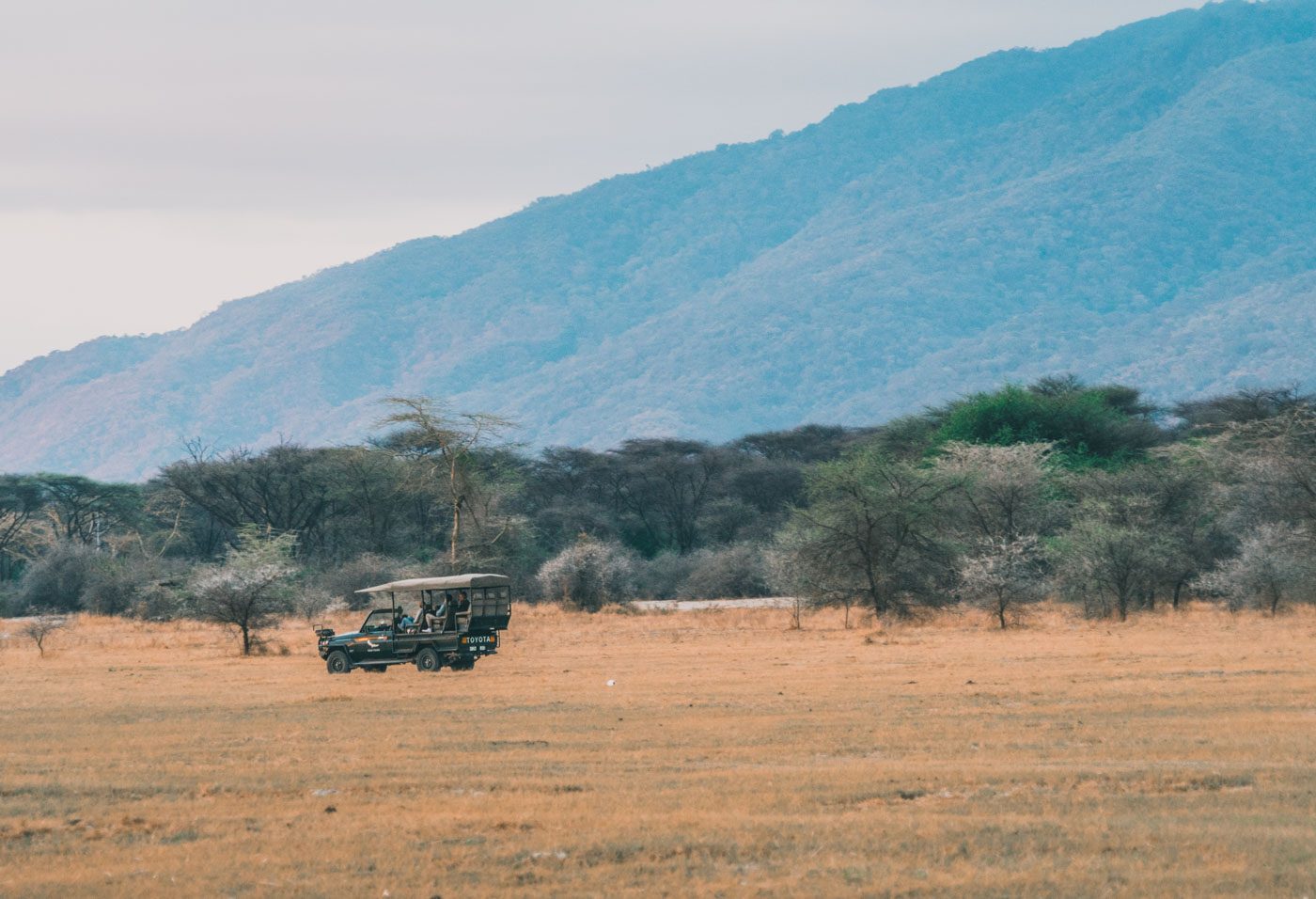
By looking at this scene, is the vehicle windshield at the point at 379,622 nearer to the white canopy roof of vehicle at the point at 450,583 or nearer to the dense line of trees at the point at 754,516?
the white canopy roof of vehicle at the point at 450,583

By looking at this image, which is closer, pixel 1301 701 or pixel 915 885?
pixel 915 885

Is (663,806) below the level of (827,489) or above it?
below

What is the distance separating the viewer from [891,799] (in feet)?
44.0

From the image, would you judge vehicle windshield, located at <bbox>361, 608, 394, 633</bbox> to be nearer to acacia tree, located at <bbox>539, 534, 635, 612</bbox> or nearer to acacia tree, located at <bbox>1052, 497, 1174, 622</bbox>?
A: acacia tree, located at <bbox>1052, 497, 1174, 622</bbox>

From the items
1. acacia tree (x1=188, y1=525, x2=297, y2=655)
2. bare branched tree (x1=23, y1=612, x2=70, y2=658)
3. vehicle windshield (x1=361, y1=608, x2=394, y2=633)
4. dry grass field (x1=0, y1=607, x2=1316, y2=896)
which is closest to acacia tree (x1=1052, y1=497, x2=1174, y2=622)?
dry grass field (x1=0, y1=607, x2=1316, y2=896)

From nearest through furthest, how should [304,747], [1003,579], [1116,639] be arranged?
[304,747] → [1116,639] → [1003,579]

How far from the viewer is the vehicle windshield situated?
1195 inches

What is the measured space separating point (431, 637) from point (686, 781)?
16.1 m

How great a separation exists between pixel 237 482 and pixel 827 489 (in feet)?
134

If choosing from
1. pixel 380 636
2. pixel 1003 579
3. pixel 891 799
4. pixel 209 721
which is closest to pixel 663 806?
pixel 891 799

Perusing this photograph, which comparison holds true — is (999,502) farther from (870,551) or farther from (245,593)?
(245,593)

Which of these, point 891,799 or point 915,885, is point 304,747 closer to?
point 891,799

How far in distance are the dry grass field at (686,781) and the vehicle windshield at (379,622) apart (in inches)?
82.9

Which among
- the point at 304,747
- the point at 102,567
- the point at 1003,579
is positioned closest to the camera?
the point at 304,747
